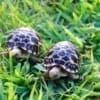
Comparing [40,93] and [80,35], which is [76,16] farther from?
[40,93]

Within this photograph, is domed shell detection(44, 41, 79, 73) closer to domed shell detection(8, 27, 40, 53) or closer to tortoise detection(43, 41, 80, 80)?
tortoise detection(43, 41, 80, 80)

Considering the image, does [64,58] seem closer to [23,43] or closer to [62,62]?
[62,62]

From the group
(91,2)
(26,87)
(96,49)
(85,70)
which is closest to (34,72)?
(26,87)

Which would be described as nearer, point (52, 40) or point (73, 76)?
point (73, 76)

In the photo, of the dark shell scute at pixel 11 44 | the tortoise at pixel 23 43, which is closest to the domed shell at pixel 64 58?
the tortoise at pixel 23 43

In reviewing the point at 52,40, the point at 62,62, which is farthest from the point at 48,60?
the point at 52,40

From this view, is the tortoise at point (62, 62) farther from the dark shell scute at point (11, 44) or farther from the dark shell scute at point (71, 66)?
the dark shell scute at point (11, 44)

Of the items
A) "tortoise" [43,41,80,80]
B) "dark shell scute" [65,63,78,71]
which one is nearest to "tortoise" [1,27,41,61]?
"tortoise" [43,41,80,80]
